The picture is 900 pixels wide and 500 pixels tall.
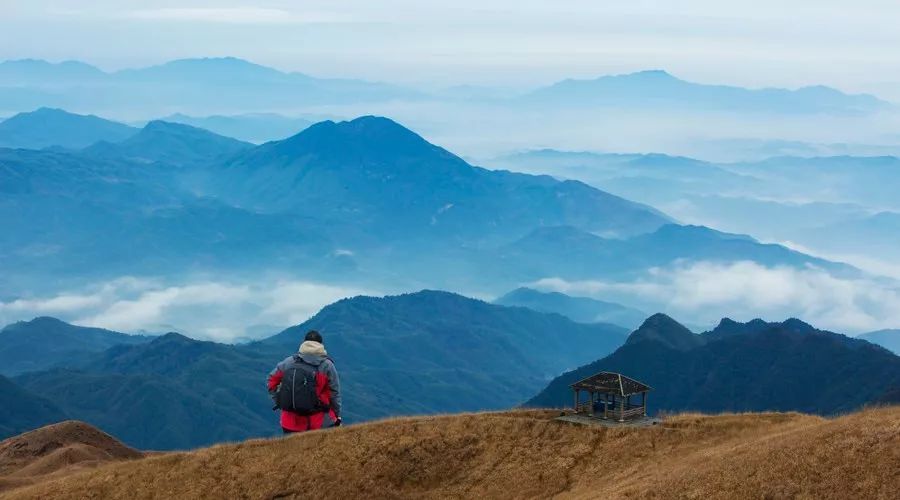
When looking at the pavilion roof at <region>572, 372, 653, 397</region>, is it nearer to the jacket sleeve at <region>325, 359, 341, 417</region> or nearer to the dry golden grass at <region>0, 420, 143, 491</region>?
the jacket sleeve at <region>325, 359, 341, 417</region>

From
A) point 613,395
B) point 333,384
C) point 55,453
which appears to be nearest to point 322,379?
point 333,384

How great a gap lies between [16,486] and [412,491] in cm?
1854

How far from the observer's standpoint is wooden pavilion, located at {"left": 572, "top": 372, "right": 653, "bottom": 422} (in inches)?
1626

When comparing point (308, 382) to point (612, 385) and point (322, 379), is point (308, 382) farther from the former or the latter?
point (612, 385)

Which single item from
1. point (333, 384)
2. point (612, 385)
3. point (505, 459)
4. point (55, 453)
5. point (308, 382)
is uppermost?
point (308, 382)

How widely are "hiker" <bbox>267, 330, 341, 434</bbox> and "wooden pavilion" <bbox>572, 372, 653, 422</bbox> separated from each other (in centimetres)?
1130

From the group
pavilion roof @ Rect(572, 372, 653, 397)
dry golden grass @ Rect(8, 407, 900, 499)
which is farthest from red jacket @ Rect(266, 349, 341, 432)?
pavilion roof @ Rect(572, 372, 653, 397)

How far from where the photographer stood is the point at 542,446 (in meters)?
39.0

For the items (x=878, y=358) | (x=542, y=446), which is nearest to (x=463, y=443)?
(x=542, y=446)

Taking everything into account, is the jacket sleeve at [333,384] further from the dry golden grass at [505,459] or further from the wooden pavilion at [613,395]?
the wooden pavilion at [613,395]

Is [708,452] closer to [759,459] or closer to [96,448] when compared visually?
[759,459]

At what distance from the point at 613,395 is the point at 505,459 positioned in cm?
A: 573

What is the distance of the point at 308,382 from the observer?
33594 mm

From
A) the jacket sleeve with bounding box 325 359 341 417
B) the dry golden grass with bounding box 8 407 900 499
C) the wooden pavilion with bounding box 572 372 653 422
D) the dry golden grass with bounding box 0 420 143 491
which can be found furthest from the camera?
the dry golden grass with bounding box 0 420 143 491
